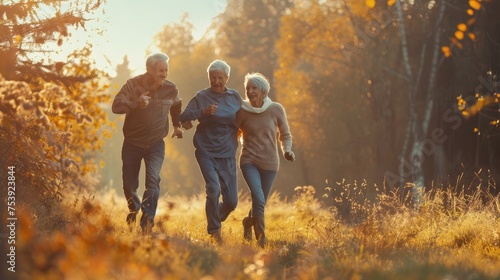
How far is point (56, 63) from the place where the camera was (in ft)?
30.0

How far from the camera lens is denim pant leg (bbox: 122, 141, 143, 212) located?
8867mm

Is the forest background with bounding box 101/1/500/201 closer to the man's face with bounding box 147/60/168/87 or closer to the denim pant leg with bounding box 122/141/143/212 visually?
the denim pant leg with bounding box 122/141/143/212

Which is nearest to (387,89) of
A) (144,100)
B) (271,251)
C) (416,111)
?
(416,111)

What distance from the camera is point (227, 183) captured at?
880 cm

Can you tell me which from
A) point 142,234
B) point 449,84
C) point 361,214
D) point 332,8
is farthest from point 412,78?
point 142,234

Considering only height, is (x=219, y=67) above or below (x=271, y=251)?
above

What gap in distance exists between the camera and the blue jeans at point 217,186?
856cm

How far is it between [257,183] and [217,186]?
0.51 metres

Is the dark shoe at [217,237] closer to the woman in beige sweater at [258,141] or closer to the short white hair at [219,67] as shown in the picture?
the woman in beige sweater at [258,141]

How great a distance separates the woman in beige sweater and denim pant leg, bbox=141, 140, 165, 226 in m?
1.03

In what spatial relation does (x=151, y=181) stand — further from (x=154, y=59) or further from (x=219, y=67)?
(x=219, y=67)

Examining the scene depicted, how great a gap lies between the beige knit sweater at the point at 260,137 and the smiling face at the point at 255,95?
0.13m

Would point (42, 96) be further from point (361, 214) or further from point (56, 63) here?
point (361, 214)

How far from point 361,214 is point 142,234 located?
11.8 ft
